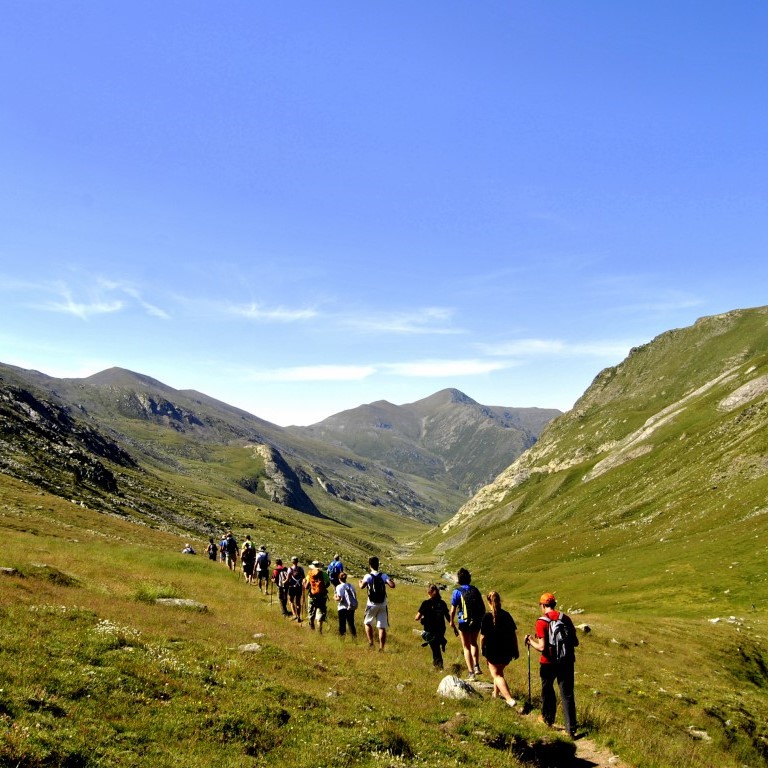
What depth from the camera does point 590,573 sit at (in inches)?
3265

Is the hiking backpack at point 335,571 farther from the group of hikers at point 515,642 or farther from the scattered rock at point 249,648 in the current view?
the group of hikers at point 515,642

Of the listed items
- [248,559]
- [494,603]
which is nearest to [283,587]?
[248,559]

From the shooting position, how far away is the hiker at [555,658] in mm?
15445

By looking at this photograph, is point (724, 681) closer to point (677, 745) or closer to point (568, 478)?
point (677, 745)

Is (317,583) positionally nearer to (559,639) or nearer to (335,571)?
(335,571)

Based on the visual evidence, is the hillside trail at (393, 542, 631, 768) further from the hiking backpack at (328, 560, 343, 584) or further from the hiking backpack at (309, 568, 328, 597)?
the hiking backpack at (328, 560, 343, 584)

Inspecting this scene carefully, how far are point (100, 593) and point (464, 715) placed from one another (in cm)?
1868

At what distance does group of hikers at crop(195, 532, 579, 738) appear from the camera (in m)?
15.6

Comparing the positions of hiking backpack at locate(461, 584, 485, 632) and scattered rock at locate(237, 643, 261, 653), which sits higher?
hiking backpack at locate(461, 584, 485, 632)

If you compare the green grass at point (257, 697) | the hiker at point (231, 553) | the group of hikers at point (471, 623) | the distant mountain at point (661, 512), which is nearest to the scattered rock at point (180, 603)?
the green grass at point (257, 697)

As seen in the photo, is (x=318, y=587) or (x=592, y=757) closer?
(x=592, y=757)

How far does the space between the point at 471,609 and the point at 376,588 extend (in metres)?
4.65

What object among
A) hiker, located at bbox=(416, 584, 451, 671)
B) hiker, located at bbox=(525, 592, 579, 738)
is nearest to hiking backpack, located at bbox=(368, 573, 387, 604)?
hiker, located at bbox=(416, 584, 451, 671)

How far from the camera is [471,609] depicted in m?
19.4
